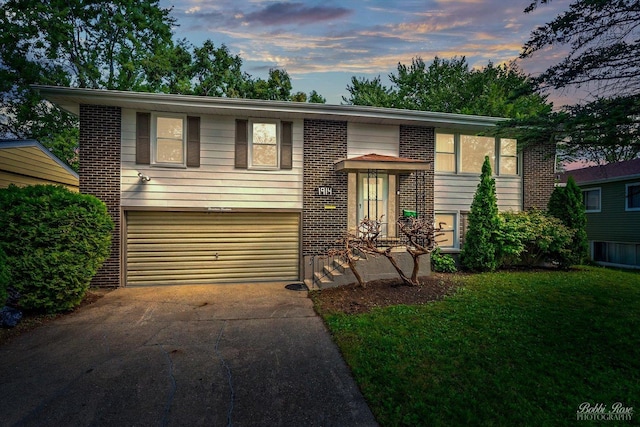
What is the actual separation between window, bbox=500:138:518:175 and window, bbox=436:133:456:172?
193 cm

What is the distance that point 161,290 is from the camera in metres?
7.89

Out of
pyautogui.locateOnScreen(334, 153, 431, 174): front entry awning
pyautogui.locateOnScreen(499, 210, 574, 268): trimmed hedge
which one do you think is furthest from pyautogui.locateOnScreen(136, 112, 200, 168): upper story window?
pyautogui.locateOnScreen(499, 210, 574, 268): trimmed hedge

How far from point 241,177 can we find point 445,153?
6.88 metres

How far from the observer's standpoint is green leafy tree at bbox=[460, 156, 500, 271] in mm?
9008

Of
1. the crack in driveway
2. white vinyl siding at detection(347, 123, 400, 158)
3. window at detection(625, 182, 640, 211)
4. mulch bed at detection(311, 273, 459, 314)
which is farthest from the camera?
window at detection(625, 182, 640, 211)

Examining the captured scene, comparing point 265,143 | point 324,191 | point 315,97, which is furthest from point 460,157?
point 315,97

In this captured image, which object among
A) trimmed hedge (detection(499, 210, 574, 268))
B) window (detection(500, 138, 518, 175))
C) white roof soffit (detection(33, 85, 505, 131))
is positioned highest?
white roof soffit (detection(33, 85, 505, 131))

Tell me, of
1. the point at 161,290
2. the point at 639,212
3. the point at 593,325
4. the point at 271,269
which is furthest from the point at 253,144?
the point at 639,212

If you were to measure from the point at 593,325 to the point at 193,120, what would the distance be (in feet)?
33.1

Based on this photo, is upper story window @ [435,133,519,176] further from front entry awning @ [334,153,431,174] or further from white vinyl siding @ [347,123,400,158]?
front entry awning @ [334,153,431,174]

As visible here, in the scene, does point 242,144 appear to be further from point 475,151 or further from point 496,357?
point 475,151

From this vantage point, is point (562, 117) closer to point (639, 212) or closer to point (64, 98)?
point (64, 98)

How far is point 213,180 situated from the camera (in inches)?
334

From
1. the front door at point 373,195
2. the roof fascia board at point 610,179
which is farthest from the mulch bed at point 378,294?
the roof fascia board at point 610,179
